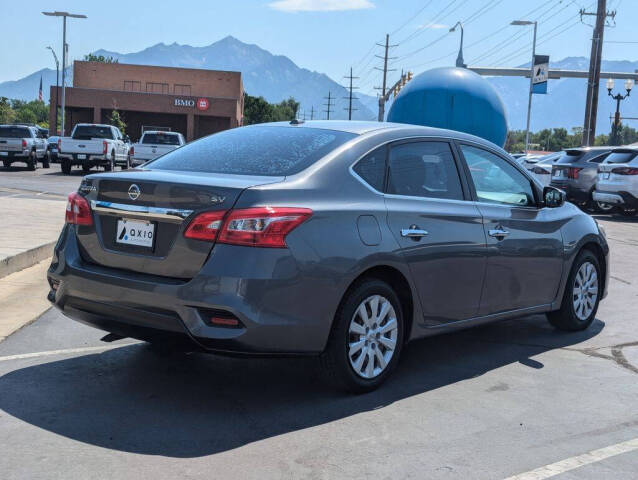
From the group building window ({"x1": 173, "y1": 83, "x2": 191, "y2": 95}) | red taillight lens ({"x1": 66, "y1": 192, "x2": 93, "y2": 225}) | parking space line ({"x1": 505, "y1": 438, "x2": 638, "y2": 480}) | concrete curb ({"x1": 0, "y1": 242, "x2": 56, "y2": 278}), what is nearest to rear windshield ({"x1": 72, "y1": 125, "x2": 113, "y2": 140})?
concrete curb ({"x1": 0, "y1": 242, "x2": 56, "y2": 278})

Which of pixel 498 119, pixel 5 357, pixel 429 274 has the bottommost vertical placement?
pixel 5 357

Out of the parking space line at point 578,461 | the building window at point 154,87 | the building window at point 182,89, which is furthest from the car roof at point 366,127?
the building window at point 154,87

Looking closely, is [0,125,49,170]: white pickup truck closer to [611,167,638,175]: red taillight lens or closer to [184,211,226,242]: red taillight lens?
[611,167,638,175]: red taillight lens

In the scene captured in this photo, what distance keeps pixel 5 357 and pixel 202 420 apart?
6.10 feet

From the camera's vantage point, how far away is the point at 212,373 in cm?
549

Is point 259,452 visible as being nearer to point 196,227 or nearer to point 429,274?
point 196,227

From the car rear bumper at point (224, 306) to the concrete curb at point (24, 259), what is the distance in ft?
13.6

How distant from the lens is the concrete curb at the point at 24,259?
857 cm

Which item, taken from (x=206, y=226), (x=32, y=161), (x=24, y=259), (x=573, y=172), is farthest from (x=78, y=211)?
(x=32, y=161)

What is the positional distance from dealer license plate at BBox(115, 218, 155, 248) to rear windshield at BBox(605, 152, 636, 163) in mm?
17673

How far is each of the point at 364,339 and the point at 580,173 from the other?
1816 cm

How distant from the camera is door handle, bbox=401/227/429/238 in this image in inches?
205

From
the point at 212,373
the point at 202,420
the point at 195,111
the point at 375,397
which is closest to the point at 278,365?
the point at 212,373

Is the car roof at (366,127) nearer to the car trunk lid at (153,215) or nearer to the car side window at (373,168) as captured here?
the car side window at (373,168)
